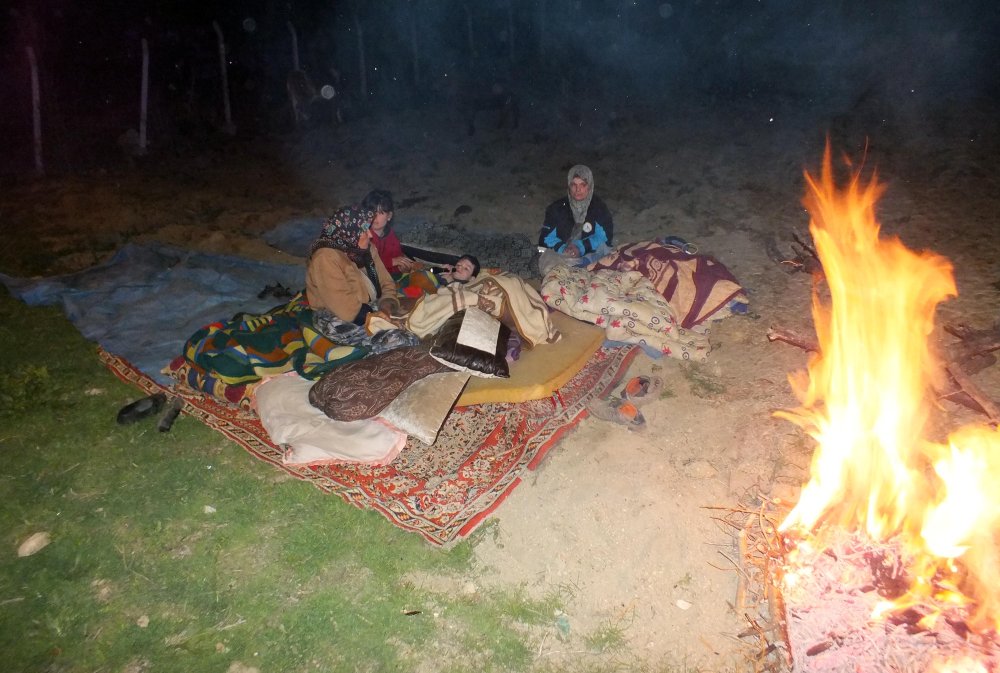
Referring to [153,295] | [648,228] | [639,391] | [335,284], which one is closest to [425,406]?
[335,284]

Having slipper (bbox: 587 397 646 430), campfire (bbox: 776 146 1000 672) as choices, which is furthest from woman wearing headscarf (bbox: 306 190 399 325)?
campfire (bbox: 776 146 1000 672)

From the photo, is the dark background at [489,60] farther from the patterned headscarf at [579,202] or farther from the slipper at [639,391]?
the slipper at [639,391]

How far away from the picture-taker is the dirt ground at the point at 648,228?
11.8ft

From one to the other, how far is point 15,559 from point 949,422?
648cm

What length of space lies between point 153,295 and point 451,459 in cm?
426

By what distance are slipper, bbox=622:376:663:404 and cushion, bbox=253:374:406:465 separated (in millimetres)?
1934

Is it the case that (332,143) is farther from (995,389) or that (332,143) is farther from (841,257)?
(995,389)

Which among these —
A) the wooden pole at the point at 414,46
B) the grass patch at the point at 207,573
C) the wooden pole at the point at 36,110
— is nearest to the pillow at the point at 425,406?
the grass patch at the point at 207,573

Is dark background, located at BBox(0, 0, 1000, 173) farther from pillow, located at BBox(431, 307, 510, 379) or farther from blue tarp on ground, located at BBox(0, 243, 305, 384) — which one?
pillow, located at BBox(431, 307, 510, 379)

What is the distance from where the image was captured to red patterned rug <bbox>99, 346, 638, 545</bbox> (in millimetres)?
3932

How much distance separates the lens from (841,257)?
481 centimetres

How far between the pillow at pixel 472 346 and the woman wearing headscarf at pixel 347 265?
84 cm

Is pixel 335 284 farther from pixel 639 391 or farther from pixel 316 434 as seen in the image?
pixel 639 391

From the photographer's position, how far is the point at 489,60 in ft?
58.6
